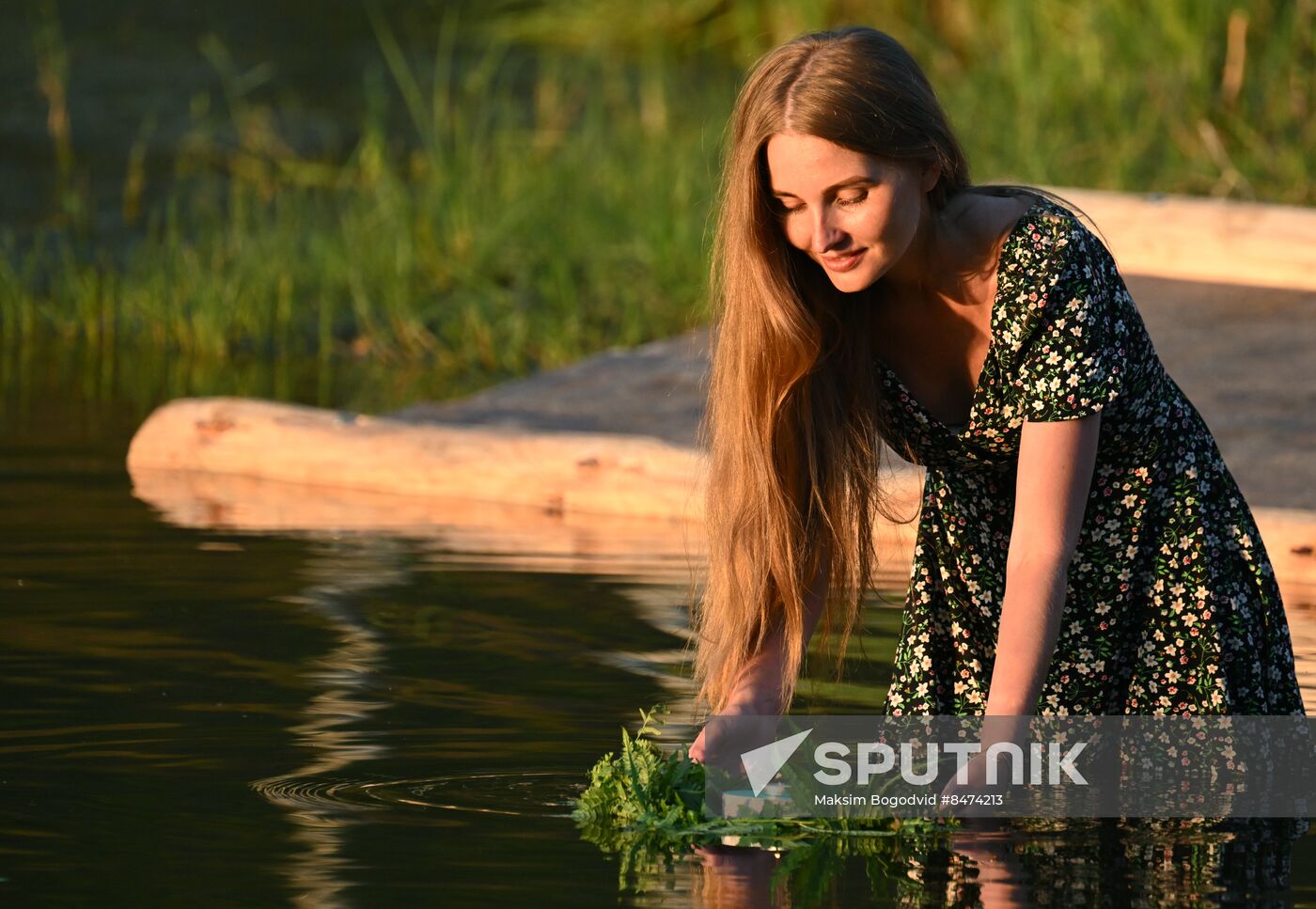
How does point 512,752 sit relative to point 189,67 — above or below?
below

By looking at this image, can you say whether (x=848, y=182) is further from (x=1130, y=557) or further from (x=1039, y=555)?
(x=1130, y=557)

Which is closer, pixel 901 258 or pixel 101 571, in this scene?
pixel 901 258

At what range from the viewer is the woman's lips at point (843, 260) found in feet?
11.0

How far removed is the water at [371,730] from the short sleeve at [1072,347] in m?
0.67

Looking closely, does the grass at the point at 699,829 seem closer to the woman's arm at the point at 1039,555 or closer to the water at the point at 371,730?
the water at the point at 371,730

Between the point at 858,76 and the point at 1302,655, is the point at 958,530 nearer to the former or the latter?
the point at 858,76

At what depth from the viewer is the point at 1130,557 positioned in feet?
12.1

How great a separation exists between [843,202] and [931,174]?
0.53 feet

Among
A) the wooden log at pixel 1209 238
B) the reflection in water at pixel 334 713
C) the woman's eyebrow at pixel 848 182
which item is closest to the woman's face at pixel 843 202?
the woman's eyebrow at pixel 848 182

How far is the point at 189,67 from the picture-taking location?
14.2 metres

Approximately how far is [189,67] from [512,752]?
34.7ft

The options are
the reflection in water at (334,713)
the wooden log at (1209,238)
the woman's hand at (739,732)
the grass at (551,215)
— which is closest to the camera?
the reflection in water at (334,713)

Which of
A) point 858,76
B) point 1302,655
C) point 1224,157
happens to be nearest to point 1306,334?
point 1224,157

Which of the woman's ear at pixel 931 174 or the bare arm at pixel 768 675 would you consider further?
the bare arm at pixel 768 675
